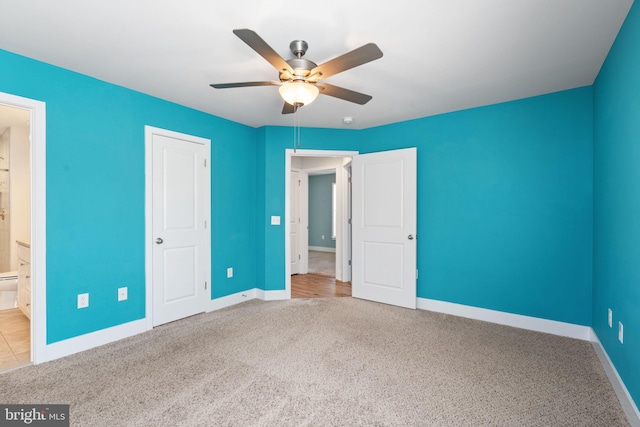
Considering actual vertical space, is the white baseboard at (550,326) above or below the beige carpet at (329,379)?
above

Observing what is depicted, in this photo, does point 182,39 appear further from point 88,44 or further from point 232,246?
point 232,246

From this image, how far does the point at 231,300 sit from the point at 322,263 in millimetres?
3549

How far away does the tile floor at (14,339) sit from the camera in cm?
254

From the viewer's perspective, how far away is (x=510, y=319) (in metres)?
3.37

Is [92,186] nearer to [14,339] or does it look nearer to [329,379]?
[14,339]

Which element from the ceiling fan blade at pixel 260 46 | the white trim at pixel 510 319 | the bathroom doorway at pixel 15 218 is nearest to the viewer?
the ceiling fan blade at pixel 260 46

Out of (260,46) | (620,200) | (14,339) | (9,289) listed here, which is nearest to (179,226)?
(14,339)

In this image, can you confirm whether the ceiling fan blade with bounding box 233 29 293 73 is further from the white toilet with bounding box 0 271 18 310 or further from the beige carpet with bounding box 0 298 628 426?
the white toilet with bounding box 0 271 18 310

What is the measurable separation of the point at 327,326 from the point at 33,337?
2494 millimetres

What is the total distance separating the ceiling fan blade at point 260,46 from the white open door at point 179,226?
79.7 inches

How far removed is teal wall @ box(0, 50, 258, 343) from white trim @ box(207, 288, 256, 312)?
0.84 m

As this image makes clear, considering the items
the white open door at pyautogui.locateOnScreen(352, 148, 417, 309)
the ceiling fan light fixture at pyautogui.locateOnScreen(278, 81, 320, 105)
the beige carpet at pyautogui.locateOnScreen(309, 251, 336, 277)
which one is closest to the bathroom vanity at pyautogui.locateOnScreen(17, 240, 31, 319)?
the ceiling fan light fixture at pyautogui.locateOnScreen(278, 81, 320, 105)

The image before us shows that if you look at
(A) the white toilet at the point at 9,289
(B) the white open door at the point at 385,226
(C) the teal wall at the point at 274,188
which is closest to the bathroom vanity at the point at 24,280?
(A) the white toilet at the point at 9,289

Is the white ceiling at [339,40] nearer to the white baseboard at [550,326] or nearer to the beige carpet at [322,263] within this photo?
the white baseboard at [550,326]
